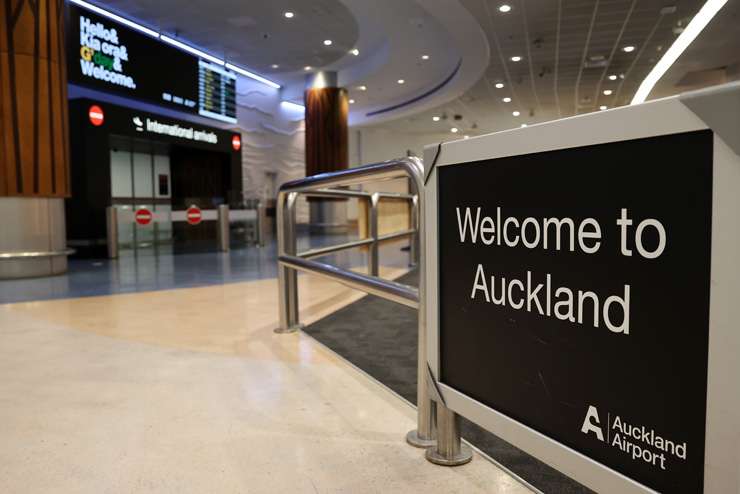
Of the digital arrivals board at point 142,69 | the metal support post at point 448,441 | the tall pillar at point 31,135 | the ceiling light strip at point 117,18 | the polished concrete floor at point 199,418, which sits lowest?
the polished concrete floor at point 199,418

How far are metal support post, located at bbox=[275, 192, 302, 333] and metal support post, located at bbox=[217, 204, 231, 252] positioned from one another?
6.23 meters

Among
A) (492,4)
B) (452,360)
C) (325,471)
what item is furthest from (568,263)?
(492,4)

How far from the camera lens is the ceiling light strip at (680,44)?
762 cm

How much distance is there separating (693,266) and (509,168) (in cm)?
37

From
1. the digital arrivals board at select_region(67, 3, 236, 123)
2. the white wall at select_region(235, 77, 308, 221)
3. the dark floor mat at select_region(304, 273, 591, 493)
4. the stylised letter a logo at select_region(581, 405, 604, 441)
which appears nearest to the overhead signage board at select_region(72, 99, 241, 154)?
the digital arrivals board at select_region(67, 3, 236, 123)

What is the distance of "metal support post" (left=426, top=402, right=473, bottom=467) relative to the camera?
1.25 m

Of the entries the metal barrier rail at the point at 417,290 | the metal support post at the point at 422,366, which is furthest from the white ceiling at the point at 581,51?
the metal support post at the point at 422,366

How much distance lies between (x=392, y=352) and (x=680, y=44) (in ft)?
31.6

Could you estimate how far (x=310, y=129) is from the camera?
1246cm

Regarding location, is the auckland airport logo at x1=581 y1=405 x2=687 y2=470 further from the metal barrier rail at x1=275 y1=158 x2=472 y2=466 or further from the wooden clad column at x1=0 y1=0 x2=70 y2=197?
the wooden clad column at x1=0 y1=0 x2=70 y2=197

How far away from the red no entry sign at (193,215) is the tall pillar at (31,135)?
10.9 ft

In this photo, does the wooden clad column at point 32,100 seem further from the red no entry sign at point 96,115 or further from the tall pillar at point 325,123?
the tall pillar at point 325,123

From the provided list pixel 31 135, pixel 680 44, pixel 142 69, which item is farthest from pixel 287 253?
pixel 680 44

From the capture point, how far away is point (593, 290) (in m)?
0.81
